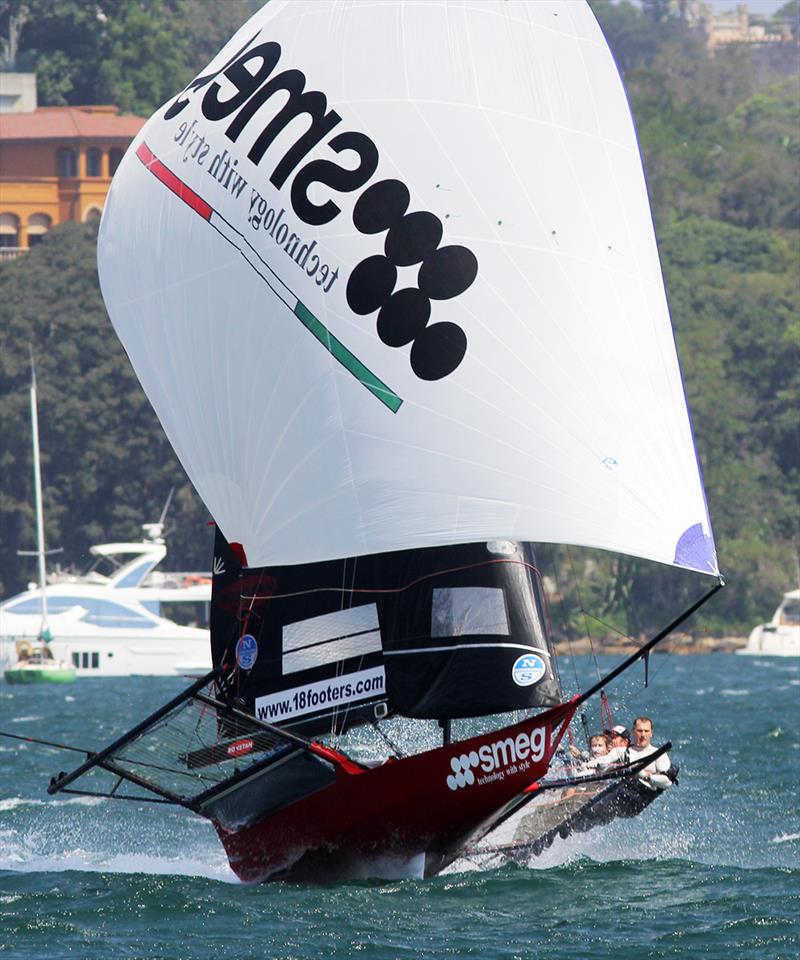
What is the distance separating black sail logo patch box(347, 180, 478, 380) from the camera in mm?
14375

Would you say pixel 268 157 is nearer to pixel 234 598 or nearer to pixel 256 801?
pixel 234 598

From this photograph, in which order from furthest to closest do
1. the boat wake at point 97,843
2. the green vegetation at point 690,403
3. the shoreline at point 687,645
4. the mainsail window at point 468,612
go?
the green vegetation at point 690,403 → the shoreline at point 687,645 → the boat wake at point 97,843 → the mainsail window at point 468,612

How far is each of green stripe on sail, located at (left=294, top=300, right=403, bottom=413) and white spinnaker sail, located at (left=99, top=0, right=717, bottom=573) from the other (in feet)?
0.06

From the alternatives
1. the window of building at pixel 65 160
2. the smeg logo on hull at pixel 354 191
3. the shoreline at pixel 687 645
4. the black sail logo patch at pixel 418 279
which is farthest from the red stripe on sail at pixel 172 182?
the window of building at pixel 65 160

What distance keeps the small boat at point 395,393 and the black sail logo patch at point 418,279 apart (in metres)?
0.02

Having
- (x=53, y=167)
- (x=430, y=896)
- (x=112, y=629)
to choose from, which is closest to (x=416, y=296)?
(x=430, y=896)

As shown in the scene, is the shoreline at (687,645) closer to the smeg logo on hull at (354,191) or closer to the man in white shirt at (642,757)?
the man in white shirt at (642,757)

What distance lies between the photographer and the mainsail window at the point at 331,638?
15188 mm

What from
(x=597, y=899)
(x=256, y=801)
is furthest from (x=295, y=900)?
(x=597, y=899)

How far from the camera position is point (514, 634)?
48.8 ft

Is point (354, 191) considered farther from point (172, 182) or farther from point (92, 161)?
point (92, 161)

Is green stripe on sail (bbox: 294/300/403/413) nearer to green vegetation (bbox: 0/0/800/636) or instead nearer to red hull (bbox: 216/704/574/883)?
red hull (bbox: 216/704/574/883)

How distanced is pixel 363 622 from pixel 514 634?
3.53ft

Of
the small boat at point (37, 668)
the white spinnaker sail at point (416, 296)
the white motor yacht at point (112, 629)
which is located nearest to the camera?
the white spinnaker sail at point (416, 296)
